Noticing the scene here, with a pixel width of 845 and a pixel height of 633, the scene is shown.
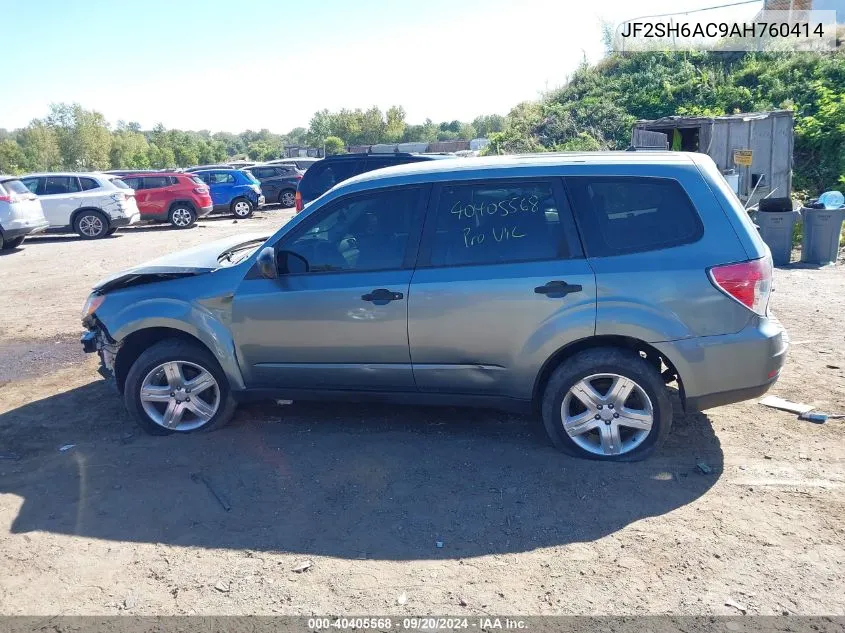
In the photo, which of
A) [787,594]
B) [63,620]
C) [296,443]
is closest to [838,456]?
[787,594]

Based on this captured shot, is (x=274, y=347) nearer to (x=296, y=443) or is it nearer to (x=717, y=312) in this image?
(x=296, y=443)

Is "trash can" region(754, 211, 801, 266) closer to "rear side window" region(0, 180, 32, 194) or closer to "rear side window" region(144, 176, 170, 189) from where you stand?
"rear side window" region(0, 180, 32, 194)

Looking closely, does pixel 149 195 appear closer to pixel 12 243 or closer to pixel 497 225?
pixel 12 243

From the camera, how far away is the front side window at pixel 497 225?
4.41 meters

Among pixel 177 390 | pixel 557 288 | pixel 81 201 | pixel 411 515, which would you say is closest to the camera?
pixel 411 515

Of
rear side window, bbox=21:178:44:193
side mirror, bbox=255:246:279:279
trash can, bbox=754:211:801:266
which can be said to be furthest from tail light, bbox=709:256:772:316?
rear side window, bbox=21:178:44:193

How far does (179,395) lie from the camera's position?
505cm

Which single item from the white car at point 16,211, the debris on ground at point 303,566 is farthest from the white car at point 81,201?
the debris on ground at point 303,566

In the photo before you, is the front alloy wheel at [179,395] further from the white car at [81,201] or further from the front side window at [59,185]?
the front side window at [59,185]

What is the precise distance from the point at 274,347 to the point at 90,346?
147 centimetres

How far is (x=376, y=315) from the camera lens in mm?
4559

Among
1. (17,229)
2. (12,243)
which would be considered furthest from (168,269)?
(12,243)

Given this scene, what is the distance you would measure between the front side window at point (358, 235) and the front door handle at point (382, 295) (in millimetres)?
176

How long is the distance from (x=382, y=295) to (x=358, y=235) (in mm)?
478
